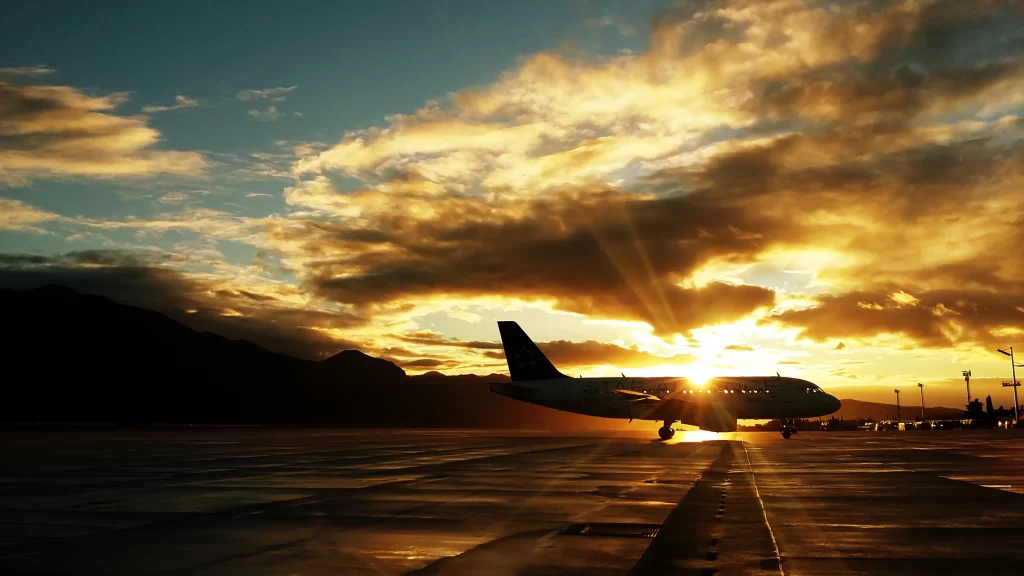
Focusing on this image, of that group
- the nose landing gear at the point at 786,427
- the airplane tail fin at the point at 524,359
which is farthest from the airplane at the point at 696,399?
the airplane tail fin at the point at 524,359

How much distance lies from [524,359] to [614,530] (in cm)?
6706

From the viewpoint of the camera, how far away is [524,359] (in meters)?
78.9

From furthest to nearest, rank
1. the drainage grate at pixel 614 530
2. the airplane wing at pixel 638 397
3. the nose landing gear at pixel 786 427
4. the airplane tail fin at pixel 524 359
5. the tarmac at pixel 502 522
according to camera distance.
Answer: the airplane tail fin at pixel 524 359, the nose landing gear at pixel 786 427, the airplane wing at pixel 638 397, the drainage grate at pixel 614 530, the tarmac at pixel 502 522

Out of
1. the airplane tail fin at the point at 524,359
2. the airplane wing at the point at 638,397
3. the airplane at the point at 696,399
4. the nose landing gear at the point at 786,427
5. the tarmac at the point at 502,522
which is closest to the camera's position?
the tarmac at the point at 502,522

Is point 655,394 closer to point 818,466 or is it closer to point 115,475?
point 818,466

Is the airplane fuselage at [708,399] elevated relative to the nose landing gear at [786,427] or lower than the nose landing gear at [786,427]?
elevated

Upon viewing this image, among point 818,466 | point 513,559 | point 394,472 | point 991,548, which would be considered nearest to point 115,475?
point 394,472

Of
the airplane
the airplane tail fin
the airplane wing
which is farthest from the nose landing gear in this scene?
the airplane tail fin

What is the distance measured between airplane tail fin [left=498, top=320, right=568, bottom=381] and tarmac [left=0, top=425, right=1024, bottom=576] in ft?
177

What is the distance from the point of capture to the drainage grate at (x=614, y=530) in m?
11.5

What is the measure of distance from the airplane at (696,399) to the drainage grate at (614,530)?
52928 millimetres

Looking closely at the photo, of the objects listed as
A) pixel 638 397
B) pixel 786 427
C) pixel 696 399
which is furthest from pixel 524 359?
pixel 786 427

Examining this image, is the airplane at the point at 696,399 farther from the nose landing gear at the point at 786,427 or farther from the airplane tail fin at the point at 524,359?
the airplane tail fin at the point at 524,359

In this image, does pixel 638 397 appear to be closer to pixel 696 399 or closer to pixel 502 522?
pixel 696 399
